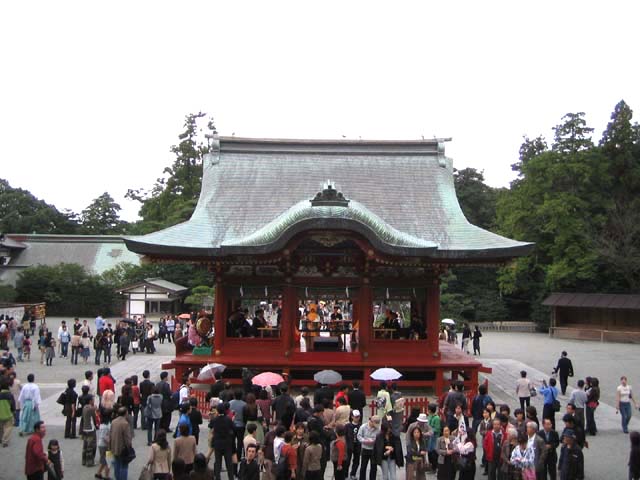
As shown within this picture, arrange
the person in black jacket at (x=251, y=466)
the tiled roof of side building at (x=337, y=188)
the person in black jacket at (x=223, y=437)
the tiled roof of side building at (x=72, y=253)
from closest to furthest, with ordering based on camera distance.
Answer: the person in black jacket at (x=251, y=466)
the person in black jacket at (x=223, y=437)
the tiled roof of side building at (x=337, y=188)
the tiled roof of side building at (x=72, y=253)

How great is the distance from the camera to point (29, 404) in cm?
1363

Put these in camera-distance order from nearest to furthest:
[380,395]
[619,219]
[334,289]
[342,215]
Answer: [380,395], [342,215], [334,289], [619,219]

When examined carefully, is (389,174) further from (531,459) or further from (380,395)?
(531,459)

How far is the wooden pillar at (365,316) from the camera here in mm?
19391

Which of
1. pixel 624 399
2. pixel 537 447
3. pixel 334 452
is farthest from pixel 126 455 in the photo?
pixel 624 399

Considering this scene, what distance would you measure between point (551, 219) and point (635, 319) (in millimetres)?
8004

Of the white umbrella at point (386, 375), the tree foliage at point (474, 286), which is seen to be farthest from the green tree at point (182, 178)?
the white umbrella at point (386, 375)

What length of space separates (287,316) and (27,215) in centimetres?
6962

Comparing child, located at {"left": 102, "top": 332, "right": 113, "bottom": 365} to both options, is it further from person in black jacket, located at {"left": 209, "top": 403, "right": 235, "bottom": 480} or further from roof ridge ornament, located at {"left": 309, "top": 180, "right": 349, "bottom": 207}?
person in black jacket, located at {"left": 209, "top": 403, "right": 235, "bottom": 480}

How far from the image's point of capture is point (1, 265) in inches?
2120

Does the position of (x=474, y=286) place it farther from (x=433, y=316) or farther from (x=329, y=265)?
(x=329, y=265)

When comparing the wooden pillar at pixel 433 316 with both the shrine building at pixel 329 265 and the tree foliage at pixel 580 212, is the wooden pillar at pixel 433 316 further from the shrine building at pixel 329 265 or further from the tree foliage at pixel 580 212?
the tree foliage at pixel 580 212

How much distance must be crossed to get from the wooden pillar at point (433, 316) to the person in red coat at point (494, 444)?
8977 millimetres

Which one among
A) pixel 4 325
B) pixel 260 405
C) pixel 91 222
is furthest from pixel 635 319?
pixel 91 222
